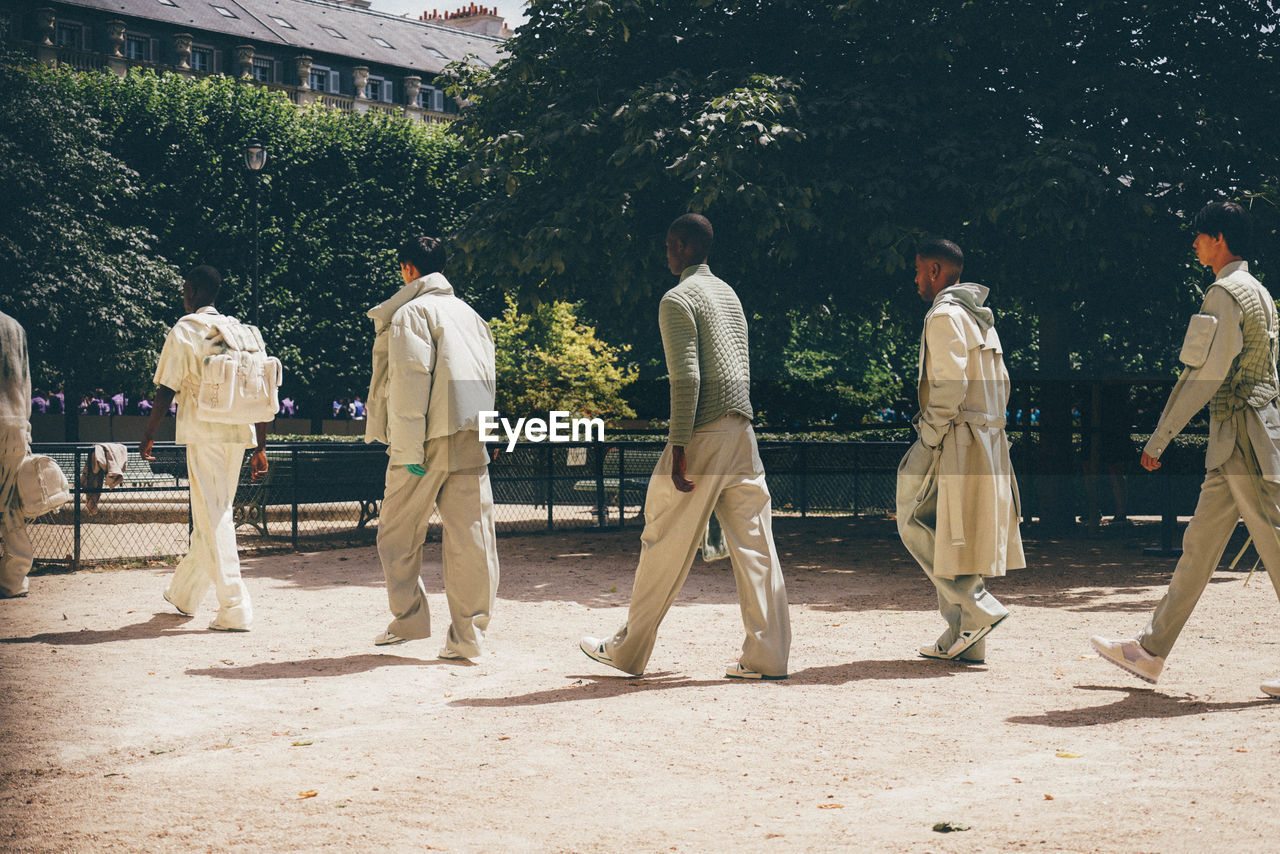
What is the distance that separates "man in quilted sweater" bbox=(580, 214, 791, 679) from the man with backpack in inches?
111

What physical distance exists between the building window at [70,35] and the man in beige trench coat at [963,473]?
56.2m

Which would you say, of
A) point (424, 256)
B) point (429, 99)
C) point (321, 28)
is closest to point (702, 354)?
point (424, 256)

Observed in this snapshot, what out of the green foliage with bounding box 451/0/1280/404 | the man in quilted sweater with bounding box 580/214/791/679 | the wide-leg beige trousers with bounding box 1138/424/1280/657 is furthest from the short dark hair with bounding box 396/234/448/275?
the green foliage with bounding box 451/0/1280/404

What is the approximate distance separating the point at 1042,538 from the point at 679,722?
10.0 meters

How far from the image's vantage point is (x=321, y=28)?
65.6 meters

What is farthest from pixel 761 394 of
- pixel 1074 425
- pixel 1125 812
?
pixel 1125 812

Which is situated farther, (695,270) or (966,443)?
(966,443)

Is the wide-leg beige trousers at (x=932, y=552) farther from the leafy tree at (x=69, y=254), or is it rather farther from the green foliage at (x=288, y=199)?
the green foliage at (x=288, y=199)

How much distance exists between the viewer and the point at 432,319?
7164 mm

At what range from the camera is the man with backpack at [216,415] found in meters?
8.02

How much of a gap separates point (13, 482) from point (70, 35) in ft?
173

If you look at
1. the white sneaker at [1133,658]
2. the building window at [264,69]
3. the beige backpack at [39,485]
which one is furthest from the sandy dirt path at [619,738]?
the building window at [264,69]

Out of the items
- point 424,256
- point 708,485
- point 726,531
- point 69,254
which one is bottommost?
point 726,531

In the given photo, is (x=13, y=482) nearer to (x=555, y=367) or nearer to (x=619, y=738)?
(x=619, y=738)
